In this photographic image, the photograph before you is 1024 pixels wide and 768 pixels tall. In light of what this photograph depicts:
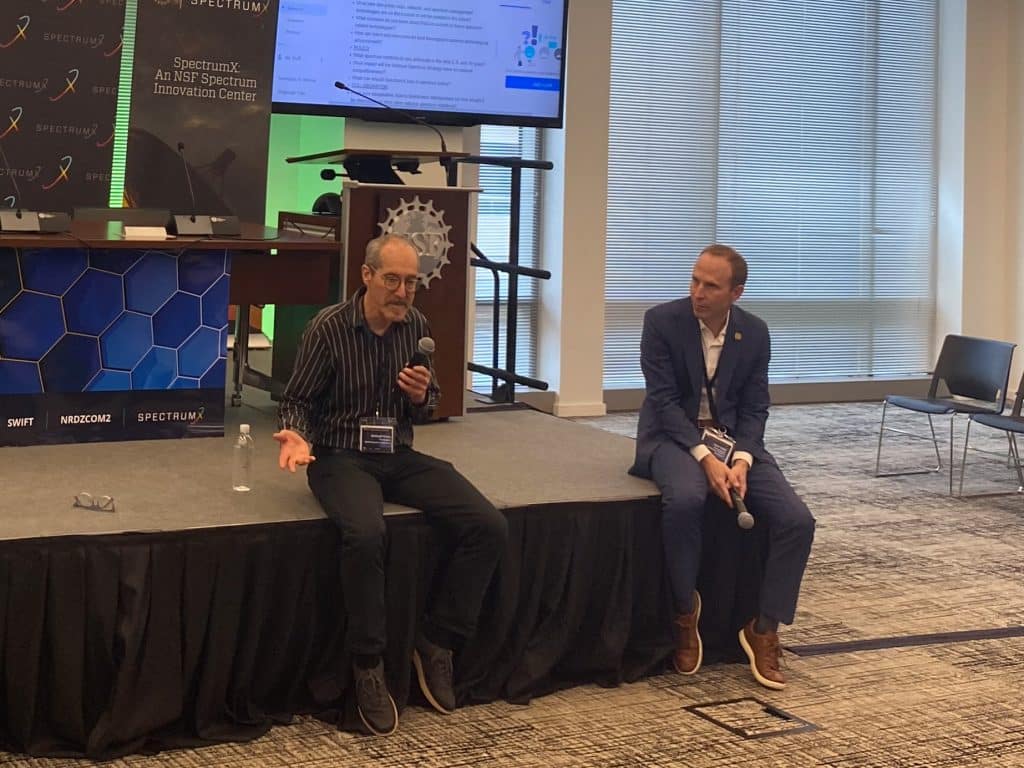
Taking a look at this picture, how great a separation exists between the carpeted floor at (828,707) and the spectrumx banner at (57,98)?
2.28 meters

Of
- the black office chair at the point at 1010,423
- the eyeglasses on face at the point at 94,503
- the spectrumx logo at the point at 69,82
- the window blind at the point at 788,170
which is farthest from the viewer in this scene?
the window blind at the point at 788,170

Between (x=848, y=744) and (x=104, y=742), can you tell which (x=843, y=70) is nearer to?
(x=848, y=744)

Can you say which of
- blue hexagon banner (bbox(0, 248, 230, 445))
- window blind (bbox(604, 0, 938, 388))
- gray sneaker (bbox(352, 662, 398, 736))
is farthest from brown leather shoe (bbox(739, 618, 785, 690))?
window blind (bbox(604, 0, 938, 388))

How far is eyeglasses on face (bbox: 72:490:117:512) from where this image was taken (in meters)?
3.21

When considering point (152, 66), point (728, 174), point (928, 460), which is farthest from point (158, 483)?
point (728, 174)

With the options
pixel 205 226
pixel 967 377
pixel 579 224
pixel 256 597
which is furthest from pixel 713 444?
pixel 579 224

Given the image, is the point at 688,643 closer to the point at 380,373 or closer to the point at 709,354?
the point at 709,354

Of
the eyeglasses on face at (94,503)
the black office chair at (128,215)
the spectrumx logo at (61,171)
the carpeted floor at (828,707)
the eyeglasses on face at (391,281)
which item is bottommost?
the carpeted floor at (828,707)

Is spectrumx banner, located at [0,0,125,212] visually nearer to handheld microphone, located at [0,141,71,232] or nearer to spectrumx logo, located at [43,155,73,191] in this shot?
spectrumx logo, located at [43,155,73,191]

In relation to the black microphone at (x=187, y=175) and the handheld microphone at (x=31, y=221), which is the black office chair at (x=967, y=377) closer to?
the black microphone at (x=187, y=175)

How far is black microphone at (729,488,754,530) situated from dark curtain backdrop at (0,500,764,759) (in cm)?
14

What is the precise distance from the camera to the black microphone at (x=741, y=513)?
3.33 meters

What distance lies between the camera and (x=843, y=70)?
30.5 ft

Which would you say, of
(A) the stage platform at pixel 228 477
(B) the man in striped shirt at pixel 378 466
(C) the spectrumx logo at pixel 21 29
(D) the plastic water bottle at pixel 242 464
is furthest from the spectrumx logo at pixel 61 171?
(B) the man in striped shirt at pixel 378 466
